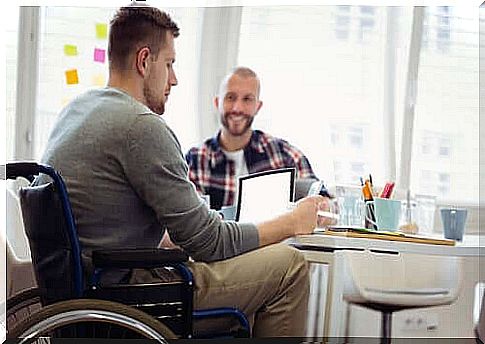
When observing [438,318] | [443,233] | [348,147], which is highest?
[348,147]

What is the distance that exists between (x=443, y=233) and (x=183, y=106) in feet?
2.65

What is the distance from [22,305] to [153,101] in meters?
0.70

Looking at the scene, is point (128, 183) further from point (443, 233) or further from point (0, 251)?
point (443, 233)

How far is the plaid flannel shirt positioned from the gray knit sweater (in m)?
0.07

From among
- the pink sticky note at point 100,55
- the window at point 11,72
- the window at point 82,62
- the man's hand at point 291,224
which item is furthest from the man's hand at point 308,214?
the window at point 11,72

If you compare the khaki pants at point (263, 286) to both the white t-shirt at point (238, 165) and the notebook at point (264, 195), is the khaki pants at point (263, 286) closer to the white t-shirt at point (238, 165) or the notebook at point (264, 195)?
the notebook at point (264, 195)

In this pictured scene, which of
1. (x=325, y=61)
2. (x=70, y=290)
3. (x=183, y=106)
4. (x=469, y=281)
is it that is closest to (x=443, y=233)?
(x=469, y=281)

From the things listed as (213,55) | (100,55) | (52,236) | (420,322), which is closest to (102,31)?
(100,55)

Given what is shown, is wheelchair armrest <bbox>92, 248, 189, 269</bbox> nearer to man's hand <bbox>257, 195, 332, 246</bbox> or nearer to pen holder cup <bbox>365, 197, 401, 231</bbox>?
man's hand <bbox>257, 195, 332, 246</bbox>

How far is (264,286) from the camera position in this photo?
8.01 feet

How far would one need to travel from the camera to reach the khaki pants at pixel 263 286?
2430mm

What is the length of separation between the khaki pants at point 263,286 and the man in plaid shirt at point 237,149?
0.58 ft

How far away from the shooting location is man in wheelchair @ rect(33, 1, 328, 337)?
2338 mm

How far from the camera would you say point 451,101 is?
2.47m
